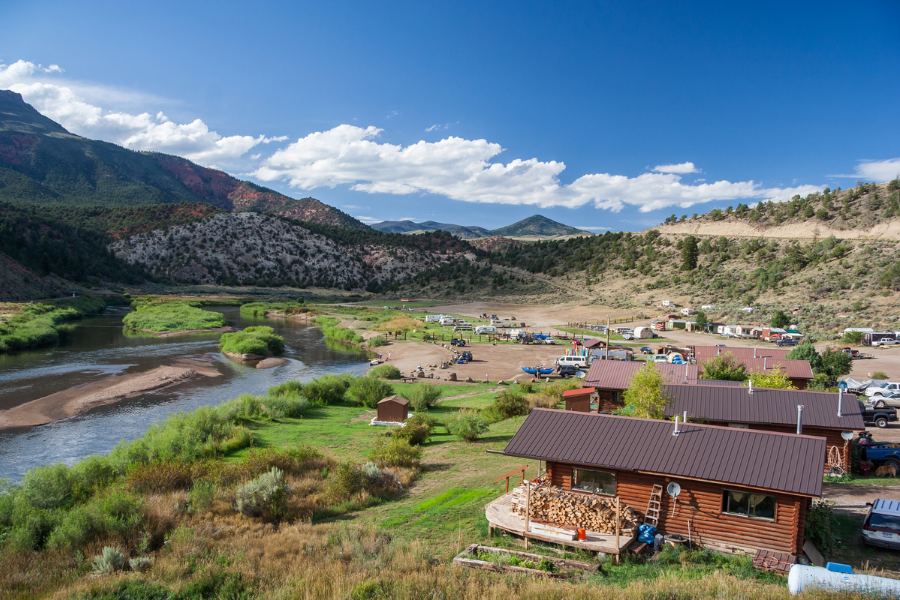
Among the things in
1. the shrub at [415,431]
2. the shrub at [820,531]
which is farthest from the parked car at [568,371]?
the shrub at [820,531]

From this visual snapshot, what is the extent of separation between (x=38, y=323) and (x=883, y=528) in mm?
67530

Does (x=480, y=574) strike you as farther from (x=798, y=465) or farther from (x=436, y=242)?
(x=436, y=242)

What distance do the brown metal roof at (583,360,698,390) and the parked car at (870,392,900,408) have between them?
413 inches

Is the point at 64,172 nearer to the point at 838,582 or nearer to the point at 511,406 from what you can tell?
the point at 511,406

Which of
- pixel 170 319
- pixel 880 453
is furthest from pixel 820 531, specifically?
pixel 170 319

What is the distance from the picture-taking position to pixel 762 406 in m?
18.0

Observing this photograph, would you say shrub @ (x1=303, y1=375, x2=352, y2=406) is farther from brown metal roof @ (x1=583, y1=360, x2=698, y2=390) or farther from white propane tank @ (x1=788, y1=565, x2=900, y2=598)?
white propane tank @ (x1=788, y1=565, x2=900, y2=598)

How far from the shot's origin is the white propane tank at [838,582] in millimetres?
8188

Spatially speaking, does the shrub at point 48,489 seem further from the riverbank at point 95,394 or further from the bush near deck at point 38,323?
the bush near deck at point 38,323

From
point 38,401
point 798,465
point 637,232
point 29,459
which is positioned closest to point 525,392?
point 798,465

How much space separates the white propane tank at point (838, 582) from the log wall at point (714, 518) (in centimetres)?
240

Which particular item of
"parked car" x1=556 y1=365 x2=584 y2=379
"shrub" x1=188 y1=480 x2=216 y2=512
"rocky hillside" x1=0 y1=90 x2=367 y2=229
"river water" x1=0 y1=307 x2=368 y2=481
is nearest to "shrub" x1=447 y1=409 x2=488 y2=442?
"shrub" x1=188 y1=480 x2=216 y2=512

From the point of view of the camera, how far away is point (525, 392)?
32500 mm

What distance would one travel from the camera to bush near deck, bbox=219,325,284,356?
48938 millimetres
